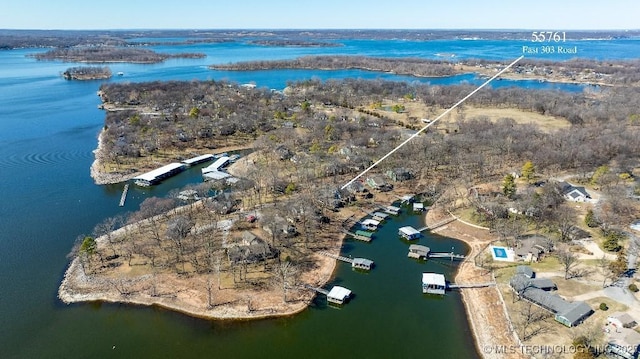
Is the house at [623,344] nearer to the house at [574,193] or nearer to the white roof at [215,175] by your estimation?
the house at [574,193]

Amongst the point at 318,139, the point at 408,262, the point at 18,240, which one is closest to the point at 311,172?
the point at 318,139

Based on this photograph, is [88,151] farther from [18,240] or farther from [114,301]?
[114,301]

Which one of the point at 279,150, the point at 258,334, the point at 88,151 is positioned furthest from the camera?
the point at 88,151

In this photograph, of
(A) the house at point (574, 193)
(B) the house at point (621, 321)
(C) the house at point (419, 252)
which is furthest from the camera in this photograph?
(A) the house at point (574, 193)

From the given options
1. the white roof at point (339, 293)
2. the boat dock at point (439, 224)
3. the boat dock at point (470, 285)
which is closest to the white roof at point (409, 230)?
the boat dock at point (439, 224)

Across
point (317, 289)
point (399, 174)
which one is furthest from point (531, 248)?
point (399, 174)

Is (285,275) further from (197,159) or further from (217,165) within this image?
(197,159)
